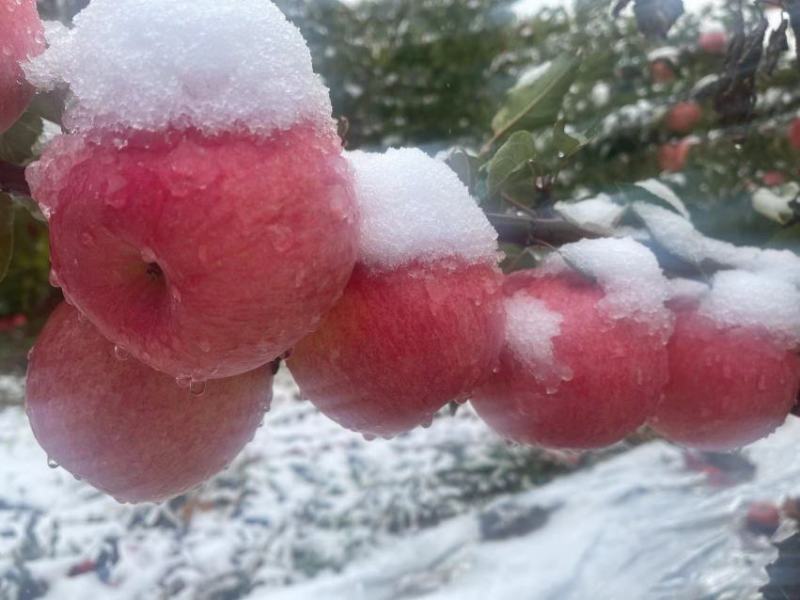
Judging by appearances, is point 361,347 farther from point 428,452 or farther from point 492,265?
point 428,452

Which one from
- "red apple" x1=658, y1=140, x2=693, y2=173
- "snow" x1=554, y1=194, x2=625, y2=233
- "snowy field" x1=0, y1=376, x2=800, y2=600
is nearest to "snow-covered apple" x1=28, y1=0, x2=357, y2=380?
"snow" x1=554, y1=194, x2=625, y2=233

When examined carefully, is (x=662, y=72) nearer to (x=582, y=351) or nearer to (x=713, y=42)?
(x=713, y=42)

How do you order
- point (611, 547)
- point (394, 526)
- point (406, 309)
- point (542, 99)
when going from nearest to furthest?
point (406, 309)
point (542, 99)
point (611, 547)
point (394, 526)

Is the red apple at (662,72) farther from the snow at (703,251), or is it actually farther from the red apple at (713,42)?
the snow at (703,251)

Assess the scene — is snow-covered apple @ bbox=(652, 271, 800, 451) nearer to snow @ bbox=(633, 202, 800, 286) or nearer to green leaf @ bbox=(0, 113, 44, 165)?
snow @ bbox=(633, 202, 800, 286)

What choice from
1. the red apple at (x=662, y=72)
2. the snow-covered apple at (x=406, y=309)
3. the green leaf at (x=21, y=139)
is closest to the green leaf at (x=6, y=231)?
the green leaf at (x=21, y=139)

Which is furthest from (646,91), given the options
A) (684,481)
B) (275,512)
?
(275,512)

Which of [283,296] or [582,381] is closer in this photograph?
[283,296]

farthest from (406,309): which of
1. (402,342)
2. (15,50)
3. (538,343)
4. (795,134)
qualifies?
(795,134)
